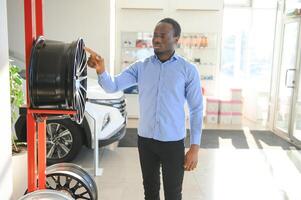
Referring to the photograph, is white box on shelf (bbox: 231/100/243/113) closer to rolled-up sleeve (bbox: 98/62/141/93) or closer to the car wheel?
the car wheel

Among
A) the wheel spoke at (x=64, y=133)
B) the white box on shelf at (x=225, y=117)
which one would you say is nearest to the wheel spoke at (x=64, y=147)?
the wheel spoke at (x=64, y=133)

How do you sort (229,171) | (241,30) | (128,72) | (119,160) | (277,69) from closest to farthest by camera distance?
(128,72) → (229,171) → (119,160) → (277,69) → (241,30)

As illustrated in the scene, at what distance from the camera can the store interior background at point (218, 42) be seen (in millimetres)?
5336

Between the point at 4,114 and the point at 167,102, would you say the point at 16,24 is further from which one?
the point at 167,102

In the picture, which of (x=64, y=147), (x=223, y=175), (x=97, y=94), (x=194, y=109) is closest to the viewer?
(x=194, y=109)

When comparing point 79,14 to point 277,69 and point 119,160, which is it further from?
point 277,69

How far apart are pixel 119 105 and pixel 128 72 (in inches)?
79.2

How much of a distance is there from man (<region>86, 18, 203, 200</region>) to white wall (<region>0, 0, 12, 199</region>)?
0.49 meters

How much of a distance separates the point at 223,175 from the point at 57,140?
79.4 inches

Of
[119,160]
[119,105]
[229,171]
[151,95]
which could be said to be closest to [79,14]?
[119,105]

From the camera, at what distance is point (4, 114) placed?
6.06 ft

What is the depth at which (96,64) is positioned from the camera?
189 cm

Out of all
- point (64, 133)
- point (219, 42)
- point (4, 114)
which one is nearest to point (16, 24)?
point (64, 133)

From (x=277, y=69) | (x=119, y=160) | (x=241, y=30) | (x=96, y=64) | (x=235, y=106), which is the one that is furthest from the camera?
(x=241, y=30)
